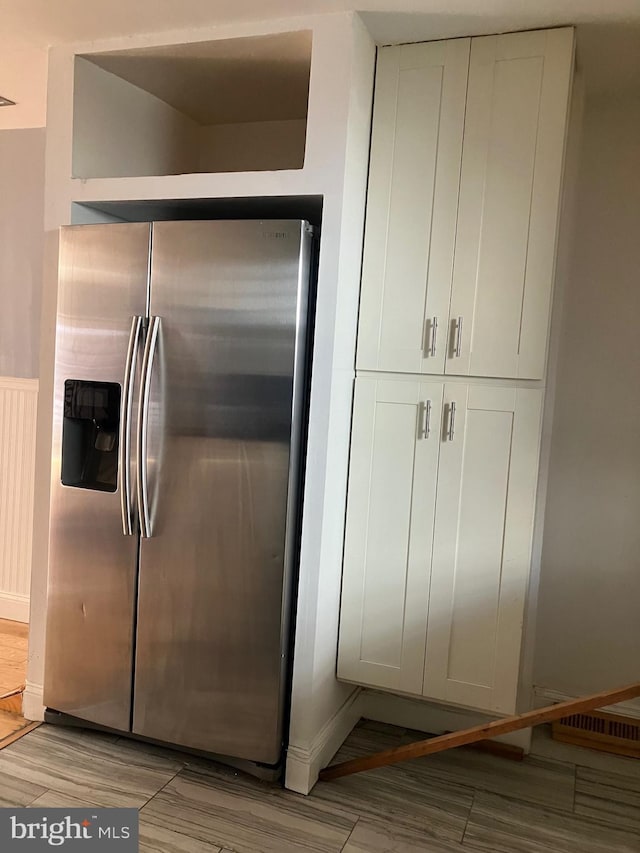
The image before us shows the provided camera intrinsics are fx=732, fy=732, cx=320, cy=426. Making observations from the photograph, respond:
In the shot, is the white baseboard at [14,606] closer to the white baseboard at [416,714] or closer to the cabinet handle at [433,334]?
the white baseboard at [416,714]

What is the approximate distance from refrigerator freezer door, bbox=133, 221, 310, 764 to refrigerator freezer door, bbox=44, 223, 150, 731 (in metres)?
0.10

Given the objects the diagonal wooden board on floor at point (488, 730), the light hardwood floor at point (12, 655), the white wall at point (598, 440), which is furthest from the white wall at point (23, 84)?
the diagonal wooden board on floor at point (488, 730)

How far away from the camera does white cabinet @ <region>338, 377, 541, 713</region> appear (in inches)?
89.5

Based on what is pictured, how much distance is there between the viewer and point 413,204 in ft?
7.63

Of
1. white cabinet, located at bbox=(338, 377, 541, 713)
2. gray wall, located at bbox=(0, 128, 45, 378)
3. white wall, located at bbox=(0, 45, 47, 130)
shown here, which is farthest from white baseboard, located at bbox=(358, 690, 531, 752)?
white wall, located at bbox=(0, 45, 47, 130)

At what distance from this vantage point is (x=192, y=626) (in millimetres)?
2320

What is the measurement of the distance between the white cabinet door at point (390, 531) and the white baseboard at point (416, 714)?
37 centimetres

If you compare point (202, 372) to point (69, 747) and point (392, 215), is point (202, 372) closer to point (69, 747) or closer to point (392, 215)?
point (392, 215)

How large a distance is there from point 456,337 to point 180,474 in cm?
97

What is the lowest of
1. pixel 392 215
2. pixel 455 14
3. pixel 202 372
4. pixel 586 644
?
pixel 586 644

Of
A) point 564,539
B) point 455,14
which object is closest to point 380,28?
point 455,14

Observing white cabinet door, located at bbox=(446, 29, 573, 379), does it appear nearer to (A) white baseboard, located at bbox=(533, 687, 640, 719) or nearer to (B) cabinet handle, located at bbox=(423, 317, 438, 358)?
(B) cabinet handle, located at bbox=(423, 317, 438, 358)

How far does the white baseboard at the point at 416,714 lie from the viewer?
8.71 ft

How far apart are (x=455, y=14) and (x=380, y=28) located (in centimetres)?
24
